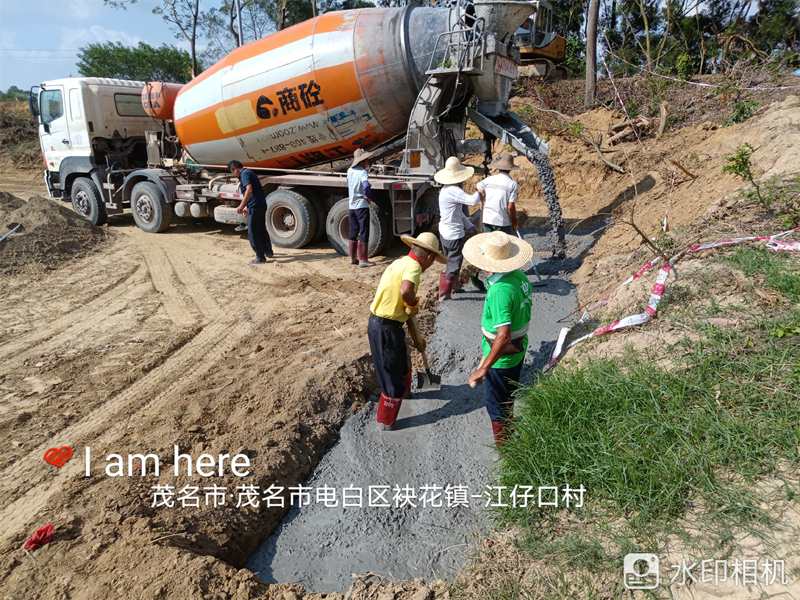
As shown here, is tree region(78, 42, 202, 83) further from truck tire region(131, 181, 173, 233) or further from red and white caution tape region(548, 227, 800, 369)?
red and white caution tape region(548, 227, 800, 369)

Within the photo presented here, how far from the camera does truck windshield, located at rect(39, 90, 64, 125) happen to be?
10773 mm

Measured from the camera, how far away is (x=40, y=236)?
8.26m

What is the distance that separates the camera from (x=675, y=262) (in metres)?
4.45

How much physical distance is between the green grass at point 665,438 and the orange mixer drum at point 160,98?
31.4ft

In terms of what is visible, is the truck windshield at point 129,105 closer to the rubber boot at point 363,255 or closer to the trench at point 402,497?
the rubber boot at point 363,255

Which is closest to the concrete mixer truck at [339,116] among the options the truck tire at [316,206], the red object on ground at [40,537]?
the truck tire at [316,206]

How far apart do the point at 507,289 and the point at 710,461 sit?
1.36 meters

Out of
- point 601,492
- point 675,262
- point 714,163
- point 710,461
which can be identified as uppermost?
point 714,163

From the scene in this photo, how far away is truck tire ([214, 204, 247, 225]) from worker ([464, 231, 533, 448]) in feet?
21.9

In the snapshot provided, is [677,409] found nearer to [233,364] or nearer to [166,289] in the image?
[233,364]

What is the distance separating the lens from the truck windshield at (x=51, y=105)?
10773 millimetres

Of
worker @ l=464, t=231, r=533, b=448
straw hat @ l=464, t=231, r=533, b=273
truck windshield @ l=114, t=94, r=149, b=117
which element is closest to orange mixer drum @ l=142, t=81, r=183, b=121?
truck windshield @ l=114, t=94, r=149, b=117

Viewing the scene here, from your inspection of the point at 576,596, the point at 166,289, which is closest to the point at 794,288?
the point at 576,596

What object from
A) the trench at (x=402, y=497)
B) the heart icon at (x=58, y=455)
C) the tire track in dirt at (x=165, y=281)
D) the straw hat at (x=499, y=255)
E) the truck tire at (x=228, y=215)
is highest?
the straw hat at (x=499, y=255)
